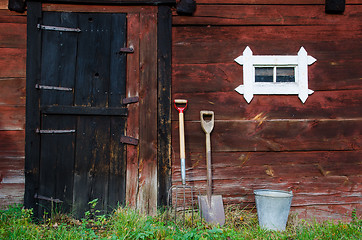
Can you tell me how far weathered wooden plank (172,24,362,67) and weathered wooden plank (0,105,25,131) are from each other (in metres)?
2.05

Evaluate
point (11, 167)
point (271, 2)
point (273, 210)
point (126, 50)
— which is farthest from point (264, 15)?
point (11, 167)

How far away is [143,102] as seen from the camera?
3.84m

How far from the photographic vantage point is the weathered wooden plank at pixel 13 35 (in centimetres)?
380

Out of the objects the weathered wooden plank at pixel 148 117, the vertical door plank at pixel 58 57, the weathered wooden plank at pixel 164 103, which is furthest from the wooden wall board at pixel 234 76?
the vertical door plank at pixel 58 57

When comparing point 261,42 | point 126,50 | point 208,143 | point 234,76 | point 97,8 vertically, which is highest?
point 97,8

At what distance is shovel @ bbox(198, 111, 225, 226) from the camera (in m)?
3.57

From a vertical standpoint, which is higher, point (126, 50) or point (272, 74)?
point (126, 50)

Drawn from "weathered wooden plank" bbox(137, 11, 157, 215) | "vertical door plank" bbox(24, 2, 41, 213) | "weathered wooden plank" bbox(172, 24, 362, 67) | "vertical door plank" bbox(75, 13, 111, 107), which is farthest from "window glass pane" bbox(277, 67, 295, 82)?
"vertical door plank" bbox(24, 2, 41, 213)

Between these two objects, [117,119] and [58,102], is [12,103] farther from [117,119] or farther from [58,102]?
[117,119]

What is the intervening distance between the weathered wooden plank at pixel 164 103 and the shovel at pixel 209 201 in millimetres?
459

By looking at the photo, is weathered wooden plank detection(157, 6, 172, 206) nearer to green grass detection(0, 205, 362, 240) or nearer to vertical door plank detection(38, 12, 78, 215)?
green grass detection(0, 205, 362, 240)

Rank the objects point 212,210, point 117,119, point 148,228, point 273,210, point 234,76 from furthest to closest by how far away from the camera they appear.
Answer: point 234,76, point 117,119, point 212,210, point 273,210, point 148,228

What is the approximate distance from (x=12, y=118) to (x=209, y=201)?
105 inches

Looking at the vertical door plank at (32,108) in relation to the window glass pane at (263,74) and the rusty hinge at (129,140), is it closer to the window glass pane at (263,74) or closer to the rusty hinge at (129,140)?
the rusty hinge at (129,140)
